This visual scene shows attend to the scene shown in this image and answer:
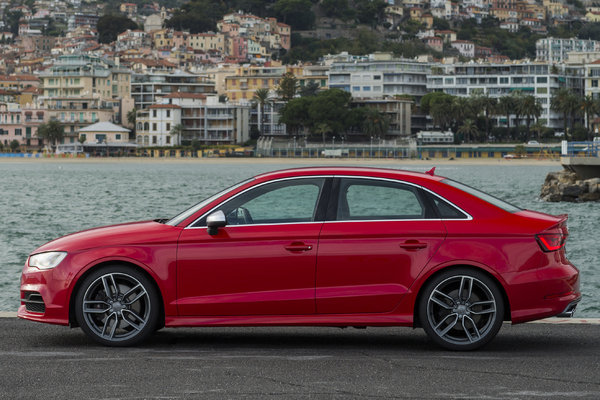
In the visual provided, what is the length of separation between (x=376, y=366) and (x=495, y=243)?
1372 millimetres

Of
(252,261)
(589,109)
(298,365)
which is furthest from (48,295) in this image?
(589,109)

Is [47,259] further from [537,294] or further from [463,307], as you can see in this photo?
[537,294]

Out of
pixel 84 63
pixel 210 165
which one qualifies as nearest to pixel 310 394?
pixel 210 165

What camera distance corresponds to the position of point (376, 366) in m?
8.57

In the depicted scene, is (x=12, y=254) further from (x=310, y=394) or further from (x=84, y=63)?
(x=84, y=63)

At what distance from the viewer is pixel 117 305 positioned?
363 inches

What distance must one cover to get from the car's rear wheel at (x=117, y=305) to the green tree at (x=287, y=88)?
173322mm

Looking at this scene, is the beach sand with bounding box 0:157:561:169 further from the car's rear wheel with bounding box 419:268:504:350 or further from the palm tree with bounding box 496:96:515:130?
the car's rear wheel with bounding box 419:268:504:350

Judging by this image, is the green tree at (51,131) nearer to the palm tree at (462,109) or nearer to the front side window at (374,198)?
the palm tree at (462,109)

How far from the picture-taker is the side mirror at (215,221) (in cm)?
900

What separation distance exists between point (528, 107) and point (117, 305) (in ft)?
532

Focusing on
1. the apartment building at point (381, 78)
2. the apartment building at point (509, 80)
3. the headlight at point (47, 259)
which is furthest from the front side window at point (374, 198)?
the apartment building at point (381, 78)

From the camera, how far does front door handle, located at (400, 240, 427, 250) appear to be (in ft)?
29.9

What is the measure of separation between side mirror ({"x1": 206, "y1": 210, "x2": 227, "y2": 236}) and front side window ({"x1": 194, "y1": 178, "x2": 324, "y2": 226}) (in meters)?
0.14
